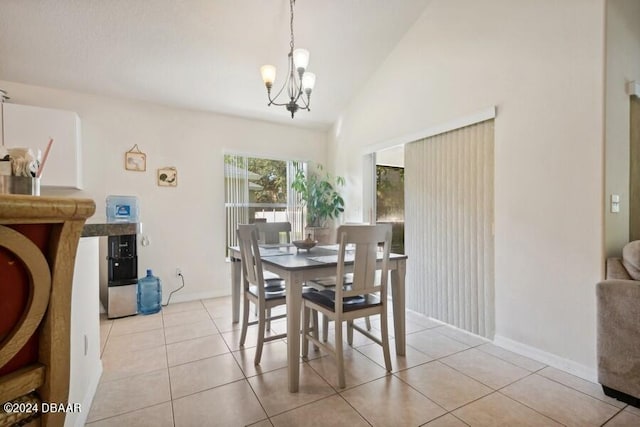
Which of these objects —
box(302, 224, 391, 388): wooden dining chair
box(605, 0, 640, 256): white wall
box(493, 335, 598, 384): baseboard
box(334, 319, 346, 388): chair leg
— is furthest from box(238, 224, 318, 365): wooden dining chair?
box(605, 0, 640, 256): white wall

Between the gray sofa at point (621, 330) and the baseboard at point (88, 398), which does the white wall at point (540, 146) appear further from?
the baseboard at point (88, 398)

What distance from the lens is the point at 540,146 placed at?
235 centimetres

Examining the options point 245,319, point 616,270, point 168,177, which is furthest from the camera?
point 168,177

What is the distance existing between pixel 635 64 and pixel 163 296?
16.7 feet

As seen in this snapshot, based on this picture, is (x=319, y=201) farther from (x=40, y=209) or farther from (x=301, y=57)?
(x=40, y=209)

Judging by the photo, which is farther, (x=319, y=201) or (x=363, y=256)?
(x=319, y=201)

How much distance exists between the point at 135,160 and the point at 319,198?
2455 millimetres

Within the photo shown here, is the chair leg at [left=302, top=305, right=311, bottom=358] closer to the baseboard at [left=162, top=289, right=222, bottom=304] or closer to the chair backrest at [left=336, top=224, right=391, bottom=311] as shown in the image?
the chair backrest at [left=336, top=224, right=391, bottom=311]

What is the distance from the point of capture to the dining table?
80.5 inches

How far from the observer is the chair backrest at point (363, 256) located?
2.08 m

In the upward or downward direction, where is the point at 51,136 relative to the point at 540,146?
upward

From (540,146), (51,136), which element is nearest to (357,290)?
(540,146)

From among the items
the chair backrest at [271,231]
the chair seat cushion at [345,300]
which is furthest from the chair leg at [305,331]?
the chair backrest at [271,231]

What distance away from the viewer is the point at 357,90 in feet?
14.2
